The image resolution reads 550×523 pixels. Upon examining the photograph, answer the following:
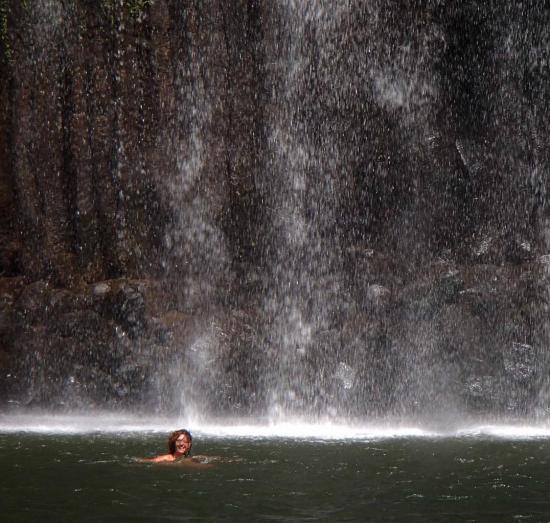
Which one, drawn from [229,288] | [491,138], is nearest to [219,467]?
[229,288]

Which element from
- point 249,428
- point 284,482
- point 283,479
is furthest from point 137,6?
point 284,482

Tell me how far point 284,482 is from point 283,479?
0.16m

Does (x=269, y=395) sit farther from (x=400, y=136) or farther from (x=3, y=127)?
(x=3, y=127)

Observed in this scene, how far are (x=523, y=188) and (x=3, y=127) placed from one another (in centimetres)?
1047

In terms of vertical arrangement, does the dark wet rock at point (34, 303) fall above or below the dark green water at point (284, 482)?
above

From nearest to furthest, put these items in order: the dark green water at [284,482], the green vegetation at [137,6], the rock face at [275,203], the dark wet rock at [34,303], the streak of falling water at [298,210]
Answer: the dark green water at [284,482] < the rock face at [275,203] < the dark wet rock at [34,303] < the streak of falling water at [298,210] < the green vegetation at [137,6]

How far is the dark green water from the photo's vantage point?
7.41m

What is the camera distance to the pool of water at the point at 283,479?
24.4ft

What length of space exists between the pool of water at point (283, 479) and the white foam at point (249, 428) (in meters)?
0.24

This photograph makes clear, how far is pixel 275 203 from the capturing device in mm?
18266

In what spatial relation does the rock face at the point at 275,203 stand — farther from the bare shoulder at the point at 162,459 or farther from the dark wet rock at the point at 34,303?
the bare shoulder at the point at 162,459

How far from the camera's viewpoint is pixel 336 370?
16812 millimetres

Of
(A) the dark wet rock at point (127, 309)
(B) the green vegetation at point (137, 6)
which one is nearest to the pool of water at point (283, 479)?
(A) the dark wet rock at point (127, 309)

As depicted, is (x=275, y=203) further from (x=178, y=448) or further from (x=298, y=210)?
(x=178, y=448)
